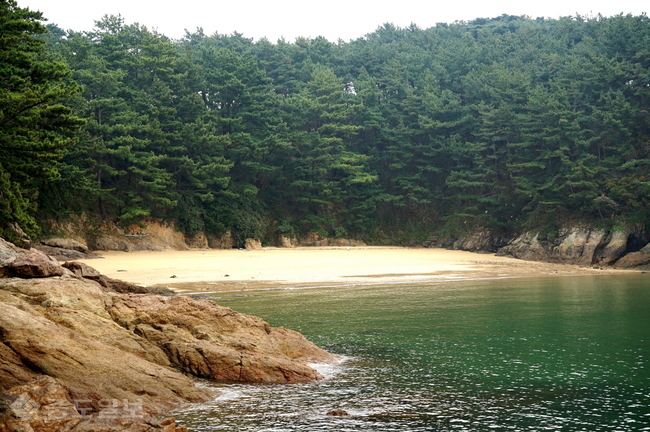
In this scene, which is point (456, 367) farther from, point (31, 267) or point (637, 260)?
point (637, 260)

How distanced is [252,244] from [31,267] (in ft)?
111

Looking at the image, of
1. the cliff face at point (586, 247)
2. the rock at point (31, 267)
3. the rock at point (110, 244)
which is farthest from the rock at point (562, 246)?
the rock at point (31, 267)

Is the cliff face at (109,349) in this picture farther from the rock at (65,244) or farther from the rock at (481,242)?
the rock at (481,242)

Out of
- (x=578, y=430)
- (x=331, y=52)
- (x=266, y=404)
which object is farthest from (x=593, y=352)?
(x=331, y=52)

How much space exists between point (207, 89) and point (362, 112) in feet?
47.0

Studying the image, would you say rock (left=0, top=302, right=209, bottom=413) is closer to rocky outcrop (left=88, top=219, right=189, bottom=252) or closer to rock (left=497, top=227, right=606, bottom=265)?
rocky outcrop (left=88, top=219, right=189, bottom=252)

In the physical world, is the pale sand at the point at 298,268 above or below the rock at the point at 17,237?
below

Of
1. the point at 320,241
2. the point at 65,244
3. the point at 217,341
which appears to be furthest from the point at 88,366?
the point at 320,241

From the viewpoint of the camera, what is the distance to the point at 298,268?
3247cm

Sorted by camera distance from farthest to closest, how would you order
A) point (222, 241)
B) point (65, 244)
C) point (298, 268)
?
point (222, 241)
point (65, 244)
point (298, 268)

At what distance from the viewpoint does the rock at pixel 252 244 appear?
46312 millimetres

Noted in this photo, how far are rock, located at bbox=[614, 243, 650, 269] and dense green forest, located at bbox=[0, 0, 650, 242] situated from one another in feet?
8.82

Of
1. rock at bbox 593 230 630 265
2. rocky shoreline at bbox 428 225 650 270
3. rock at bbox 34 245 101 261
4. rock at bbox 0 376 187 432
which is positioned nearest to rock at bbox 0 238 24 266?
rock at bbox 0 376 187 432

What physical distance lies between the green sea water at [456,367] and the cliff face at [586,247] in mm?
16760
